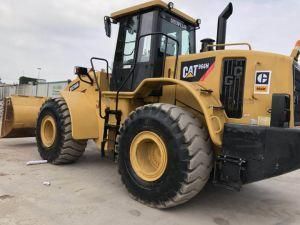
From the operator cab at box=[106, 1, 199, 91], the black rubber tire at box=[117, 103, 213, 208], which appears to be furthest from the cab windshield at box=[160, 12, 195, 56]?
the black rubber tire at box=[117, 103, 213, 208]

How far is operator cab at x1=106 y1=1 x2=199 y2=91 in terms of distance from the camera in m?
5.59

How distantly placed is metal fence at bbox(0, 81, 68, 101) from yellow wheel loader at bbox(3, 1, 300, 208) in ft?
38.6

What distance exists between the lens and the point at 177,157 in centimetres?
420

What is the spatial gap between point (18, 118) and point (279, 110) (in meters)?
6.26

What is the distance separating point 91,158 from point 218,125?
12.9ft

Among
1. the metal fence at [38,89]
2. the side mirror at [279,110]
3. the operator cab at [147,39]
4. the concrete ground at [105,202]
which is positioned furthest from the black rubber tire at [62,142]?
the metal fence at [38,89]

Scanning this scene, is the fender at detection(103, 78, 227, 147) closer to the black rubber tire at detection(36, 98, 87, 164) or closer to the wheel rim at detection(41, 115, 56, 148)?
the black rubber tire at detection(36, 98, 87, 164)

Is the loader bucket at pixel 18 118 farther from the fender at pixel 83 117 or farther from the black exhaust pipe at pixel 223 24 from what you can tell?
the black exhaust pipe at pixel 223 24

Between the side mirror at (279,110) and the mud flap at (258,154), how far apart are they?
81 millimetres

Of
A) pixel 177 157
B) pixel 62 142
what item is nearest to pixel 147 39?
pixel 177 157

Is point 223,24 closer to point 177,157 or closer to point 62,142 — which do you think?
point 177,157

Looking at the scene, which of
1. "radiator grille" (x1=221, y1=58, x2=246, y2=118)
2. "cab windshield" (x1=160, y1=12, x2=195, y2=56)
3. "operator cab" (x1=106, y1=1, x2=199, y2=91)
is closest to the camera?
"radiator grille" (x1=221, y1=58, x2=246, y2=118)

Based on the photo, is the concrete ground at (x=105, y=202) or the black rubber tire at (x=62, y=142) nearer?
the concrete ground at (x=105, y=202)

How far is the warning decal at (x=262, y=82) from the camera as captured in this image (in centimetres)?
429
